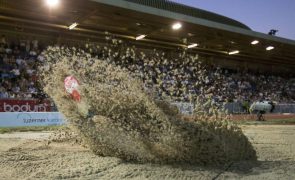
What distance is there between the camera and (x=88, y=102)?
596 cm

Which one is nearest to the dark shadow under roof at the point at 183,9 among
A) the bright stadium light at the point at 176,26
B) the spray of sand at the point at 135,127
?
the bright stadium light at the point at 176,26

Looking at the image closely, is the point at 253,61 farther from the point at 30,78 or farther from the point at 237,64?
the point at 30,78

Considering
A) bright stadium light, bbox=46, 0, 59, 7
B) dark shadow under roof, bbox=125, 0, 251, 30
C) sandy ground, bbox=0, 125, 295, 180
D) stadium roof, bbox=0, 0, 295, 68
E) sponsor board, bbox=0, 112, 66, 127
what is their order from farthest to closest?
dark shadow under roof, bbox=125, 0, 251, 30 → stadium roof, bbox=0, 0, 295, 68 → bright stadium light, bbox=46, 0, 59, 7 → sponsor board, bbox=0, 112, 66, 127 → sandy ground, bbox=0, 125, 295, 180

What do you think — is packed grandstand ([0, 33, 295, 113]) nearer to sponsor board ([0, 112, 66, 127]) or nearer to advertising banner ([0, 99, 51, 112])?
advertising banner ([0, 99, 51, 112])

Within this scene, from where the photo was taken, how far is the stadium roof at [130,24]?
2073 centimetres

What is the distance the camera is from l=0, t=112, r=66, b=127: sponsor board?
16078mm

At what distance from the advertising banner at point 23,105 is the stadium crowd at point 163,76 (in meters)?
0.33

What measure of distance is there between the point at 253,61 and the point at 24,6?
84.1ft

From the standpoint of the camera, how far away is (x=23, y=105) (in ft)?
57.6

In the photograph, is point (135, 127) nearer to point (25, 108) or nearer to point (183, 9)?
point (25, 108)

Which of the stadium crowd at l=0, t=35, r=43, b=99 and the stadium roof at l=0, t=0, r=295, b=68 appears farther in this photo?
the stadium roof at l=0, t=0, r=295, b=68

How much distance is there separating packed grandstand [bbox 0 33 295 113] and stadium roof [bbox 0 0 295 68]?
2.59ft

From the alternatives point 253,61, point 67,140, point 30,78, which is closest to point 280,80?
point 253,61

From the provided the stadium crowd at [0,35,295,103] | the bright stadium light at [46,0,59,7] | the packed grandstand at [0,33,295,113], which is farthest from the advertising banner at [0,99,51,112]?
the bright stadium light at [46,0,59,7]
